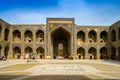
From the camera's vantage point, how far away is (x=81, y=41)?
3944cm

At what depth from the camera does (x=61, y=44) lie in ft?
136


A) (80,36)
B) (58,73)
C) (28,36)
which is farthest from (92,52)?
(58,73)

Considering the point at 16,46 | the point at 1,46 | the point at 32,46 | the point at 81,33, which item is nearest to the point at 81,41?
the point at 81,33

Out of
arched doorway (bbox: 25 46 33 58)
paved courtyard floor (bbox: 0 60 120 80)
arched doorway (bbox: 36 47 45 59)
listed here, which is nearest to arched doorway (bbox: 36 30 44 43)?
arched doorway (bbox: 36 47 45 59)

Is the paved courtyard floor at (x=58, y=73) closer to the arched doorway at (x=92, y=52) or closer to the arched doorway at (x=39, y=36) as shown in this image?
the arched doorway at (x=92, y=52)

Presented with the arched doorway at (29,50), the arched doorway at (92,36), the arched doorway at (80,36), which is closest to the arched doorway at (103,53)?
the arched doorway at (92,36)

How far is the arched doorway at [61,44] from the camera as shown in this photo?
40.7 meters

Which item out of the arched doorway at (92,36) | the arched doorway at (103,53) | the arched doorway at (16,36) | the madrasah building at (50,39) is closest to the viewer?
the madrasah building at (50,39)

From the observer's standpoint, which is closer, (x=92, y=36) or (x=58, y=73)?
(x=58, y=73)

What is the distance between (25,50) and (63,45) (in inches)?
423

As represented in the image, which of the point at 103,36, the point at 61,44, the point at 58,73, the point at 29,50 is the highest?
the point at 103,36

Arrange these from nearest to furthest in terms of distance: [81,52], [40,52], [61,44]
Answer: [40,52], [81,52], [61,44]

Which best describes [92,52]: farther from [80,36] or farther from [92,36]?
[80,36]

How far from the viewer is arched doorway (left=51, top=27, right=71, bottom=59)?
1603 inches
